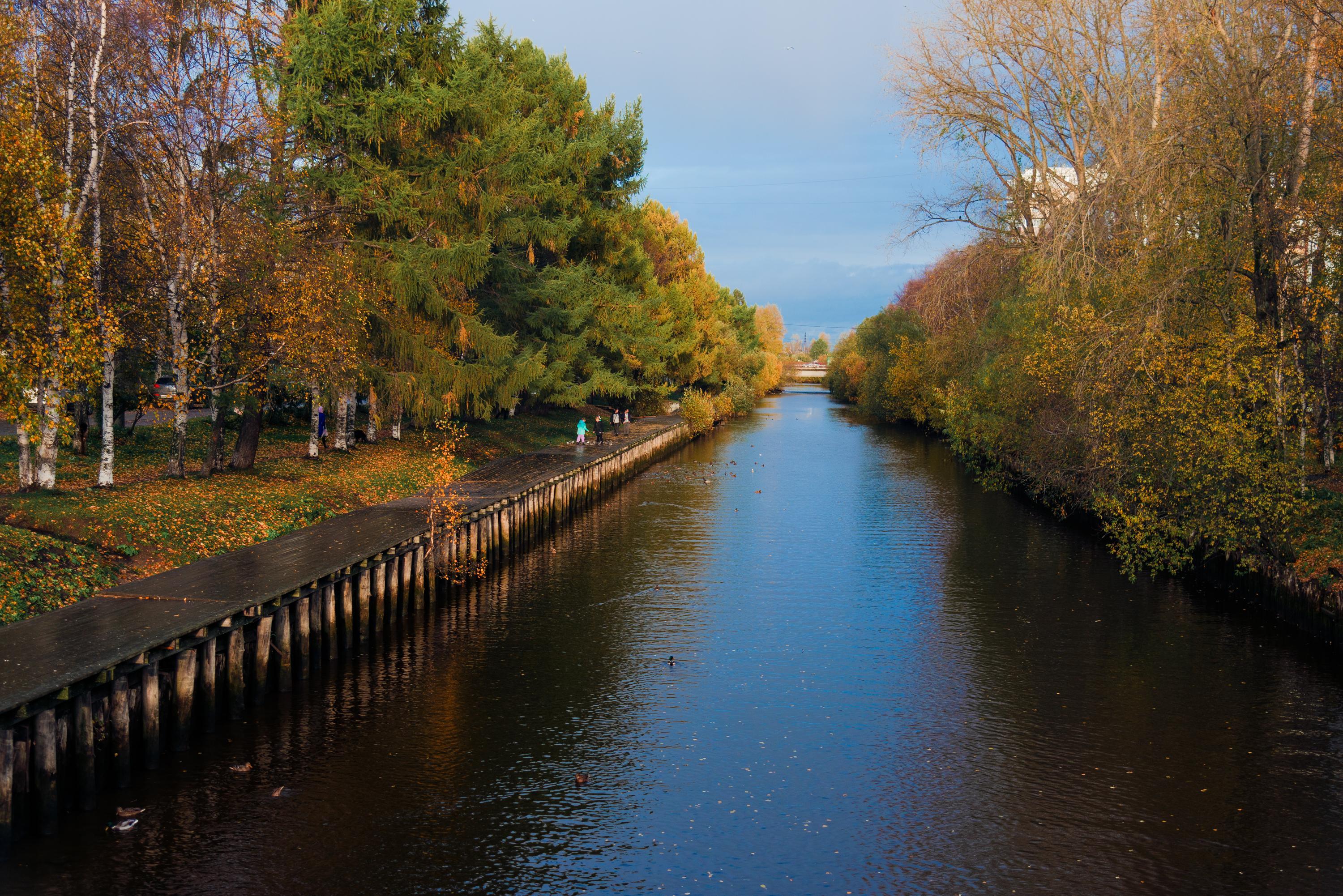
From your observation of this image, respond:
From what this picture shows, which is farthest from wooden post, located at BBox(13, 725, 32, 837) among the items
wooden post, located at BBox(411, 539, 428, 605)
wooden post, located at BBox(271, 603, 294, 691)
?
wooden post, located at BBox(411, 539, 428, 605)

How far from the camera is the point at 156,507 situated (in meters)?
20.3

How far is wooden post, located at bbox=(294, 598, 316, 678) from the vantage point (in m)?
17.4

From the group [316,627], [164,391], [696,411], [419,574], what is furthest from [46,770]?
[696,411]

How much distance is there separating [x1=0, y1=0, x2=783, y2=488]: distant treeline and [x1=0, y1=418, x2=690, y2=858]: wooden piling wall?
11.8 feet

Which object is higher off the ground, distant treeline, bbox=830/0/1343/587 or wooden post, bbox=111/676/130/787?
distant treeline, bbox=830/0/1343/587

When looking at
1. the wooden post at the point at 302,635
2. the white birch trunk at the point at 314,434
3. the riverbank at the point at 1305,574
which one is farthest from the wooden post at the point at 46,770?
the riverbank at the point at 1305,574

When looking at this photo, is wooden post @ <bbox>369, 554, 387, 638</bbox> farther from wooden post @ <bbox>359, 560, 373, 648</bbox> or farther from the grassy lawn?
the grassy lawn

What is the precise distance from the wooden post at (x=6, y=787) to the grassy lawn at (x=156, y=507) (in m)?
4.47

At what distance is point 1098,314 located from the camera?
28078 mm

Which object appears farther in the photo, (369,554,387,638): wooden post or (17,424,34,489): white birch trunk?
(369,554,387,638): wooden post

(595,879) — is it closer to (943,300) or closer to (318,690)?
(318,690)

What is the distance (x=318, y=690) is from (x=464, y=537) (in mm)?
8476

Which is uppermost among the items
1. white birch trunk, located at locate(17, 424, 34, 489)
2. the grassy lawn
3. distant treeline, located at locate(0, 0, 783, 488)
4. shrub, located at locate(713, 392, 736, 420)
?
distant treeline, located at locate(0, 0, 783, 488)

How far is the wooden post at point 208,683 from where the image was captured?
14.7m
